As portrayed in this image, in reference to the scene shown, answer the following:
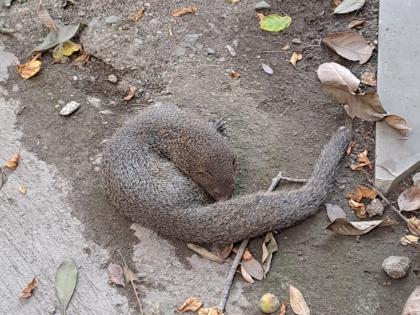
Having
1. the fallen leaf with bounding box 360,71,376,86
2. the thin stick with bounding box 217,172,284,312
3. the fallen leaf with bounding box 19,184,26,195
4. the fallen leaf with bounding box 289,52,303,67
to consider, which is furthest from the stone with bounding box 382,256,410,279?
the fallen leaf with bounding box 19,184,26,195

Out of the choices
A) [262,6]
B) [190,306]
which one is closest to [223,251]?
[190,306]

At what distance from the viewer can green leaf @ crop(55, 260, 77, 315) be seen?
2.50 m

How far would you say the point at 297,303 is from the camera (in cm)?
236

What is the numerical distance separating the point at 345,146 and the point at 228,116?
546 millimetres

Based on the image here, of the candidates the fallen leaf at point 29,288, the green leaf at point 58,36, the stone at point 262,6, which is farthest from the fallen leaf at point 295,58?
the fallen leaf at point 29,288

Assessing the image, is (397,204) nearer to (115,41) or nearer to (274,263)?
(274,263)

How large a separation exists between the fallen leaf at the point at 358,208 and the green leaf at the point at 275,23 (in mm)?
1072

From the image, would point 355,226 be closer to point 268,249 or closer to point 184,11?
point 268,249

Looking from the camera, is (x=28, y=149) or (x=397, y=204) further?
(x=28, y=149)

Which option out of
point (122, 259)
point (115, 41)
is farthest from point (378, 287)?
point (115, 41)

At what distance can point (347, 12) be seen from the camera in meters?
3.23

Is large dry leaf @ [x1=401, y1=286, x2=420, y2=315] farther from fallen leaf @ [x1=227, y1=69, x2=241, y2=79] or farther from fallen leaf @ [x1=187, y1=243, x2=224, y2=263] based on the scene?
fallen leaf @ [x1=227, y1=69, x2=241, y2=79]

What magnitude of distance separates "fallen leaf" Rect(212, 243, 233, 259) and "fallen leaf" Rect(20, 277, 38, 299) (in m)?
0.69

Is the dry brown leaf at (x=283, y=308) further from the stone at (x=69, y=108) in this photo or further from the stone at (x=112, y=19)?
the stone at (x=112, y=19)
